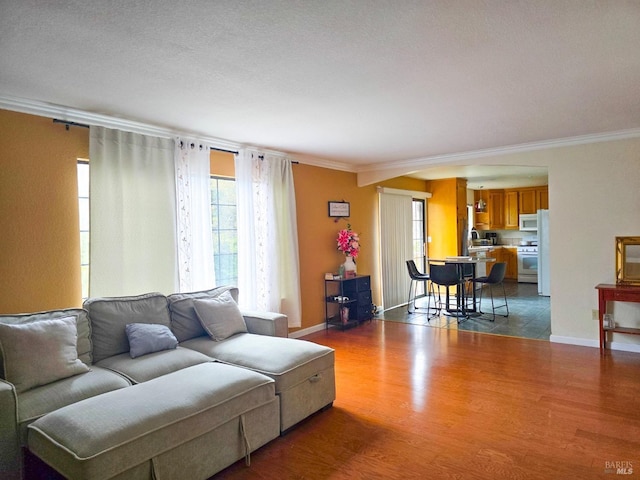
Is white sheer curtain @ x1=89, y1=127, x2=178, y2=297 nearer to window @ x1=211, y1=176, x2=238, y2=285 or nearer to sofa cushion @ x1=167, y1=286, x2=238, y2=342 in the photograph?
sofa cushion @ x1=167, y1=286, x2=238, y2=342

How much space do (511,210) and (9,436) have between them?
10226mm

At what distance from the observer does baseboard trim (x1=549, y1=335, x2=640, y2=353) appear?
445 centimetres

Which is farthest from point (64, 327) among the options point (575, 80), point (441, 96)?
point (575, 80)

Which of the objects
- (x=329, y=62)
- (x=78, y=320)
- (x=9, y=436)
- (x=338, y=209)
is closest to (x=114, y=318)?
(x=78, y=320)

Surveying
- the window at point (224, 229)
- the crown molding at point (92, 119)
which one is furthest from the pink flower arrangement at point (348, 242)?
the crown molding at point (92, 119)

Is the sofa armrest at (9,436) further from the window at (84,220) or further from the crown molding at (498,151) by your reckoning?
the crown molding at (498,151)

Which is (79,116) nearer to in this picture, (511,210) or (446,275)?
(446,275)

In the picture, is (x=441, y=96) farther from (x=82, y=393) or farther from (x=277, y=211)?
(x=82, y=393)

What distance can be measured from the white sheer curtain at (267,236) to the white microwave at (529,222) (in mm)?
6870

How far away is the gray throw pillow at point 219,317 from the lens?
3447mm

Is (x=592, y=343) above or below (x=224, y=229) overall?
below

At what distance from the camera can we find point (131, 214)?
3.63 meters

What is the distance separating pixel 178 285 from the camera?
13.0 feet

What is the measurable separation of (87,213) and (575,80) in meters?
3.98
